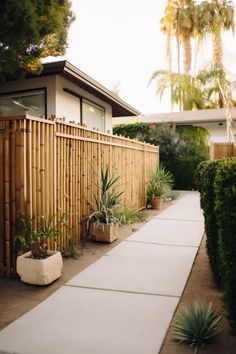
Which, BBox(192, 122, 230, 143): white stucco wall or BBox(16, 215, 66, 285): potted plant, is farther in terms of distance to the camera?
BBox(192, 122, 230, 143): white stucco wall

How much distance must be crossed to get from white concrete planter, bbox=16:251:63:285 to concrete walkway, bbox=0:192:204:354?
28 centimetres

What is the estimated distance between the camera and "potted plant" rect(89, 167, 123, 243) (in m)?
6.87

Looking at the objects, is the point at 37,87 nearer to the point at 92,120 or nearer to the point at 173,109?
the point at 92,120

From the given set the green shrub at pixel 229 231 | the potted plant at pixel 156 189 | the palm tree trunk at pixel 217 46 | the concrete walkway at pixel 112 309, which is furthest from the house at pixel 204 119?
the green shrub at pixel 229 231

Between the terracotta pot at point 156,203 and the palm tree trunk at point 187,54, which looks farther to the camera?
the palm tree trunk at point 187,54

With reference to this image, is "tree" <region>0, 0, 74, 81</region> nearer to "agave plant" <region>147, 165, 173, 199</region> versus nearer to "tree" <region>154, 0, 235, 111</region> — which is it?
"agave plant" <region>147, 165, 173, 199</region>

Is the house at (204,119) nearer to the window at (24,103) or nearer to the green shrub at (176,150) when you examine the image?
the green shrub at (176,150)

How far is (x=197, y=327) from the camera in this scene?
3.11m

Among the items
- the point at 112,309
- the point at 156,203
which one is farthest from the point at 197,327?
the point at 156,203

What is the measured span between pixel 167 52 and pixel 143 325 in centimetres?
2963

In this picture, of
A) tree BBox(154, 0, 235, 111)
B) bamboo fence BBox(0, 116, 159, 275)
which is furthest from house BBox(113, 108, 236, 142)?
bamboo fence BBox(0, 116, 159, 275)

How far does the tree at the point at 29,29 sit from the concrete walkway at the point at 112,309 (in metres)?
3.75

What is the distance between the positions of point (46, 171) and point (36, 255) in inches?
54.0

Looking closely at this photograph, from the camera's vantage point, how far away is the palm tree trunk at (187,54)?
2905 centimetres
